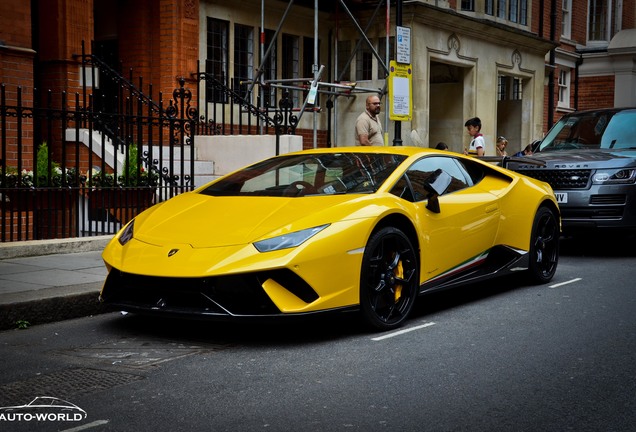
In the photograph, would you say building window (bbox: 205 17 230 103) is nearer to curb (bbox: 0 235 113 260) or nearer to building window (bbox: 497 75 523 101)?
curb (bbox: 0 235 113 260)

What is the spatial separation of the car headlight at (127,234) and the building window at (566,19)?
25978 mm

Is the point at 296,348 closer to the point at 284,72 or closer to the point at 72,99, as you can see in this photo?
the point at 72,99

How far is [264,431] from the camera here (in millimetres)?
4102

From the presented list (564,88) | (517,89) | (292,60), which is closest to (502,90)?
(517,89)

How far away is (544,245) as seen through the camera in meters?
8.83

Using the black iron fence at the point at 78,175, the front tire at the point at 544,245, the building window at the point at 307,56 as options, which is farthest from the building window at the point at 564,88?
the front tire at the point at 544,245

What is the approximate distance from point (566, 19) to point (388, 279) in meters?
26.2

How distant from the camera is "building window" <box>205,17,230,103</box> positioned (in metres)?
17.2

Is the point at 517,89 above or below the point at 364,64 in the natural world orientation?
below

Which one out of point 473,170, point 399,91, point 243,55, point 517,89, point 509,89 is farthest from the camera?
point 509,89

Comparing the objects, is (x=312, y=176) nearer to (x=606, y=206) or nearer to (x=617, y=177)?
(x=606, y=206)

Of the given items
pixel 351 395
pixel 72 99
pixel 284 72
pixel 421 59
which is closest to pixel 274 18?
pixel 284 72

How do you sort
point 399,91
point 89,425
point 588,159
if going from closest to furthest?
point 89,425, point 588,159, point 399,91

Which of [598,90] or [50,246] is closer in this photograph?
[50,246]
